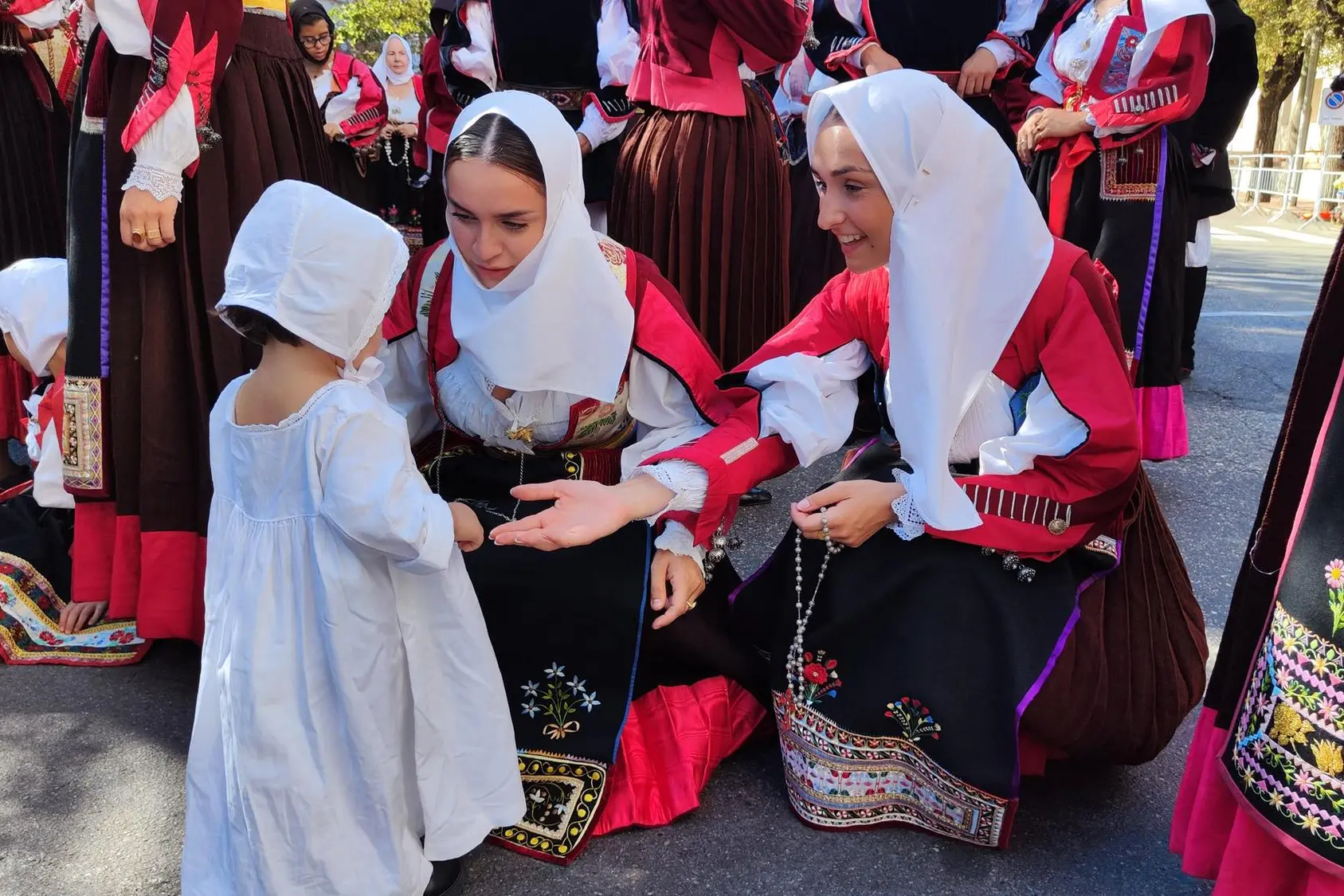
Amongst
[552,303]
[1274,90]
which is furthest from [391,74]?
[1274,90]

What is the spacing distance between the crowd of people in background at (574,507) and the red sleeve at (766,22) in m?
1.24

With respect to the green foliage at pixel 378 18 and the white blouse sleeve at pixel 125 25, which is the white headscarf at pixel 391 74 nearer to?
the white blouse sleeve at pixel 125 25

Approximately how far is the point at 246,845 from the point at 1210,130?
4275 millimetres

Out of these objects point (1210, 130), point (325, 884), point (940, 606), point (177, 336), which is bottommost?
point (325, 884)

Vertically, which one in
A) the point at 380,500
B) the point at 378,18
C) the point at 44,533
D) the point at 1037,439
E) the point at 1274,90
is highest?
the point at 1274,90

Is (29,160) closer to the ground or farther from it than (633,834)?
farther from it

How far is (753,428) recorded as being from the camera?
2.02m

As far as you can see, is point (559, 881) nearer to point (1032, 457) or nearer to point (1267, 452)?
point (1032, 457)

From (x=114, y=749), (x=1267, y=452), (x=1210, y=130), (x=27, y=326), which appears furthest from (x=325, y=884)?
(x=1210, y=130)

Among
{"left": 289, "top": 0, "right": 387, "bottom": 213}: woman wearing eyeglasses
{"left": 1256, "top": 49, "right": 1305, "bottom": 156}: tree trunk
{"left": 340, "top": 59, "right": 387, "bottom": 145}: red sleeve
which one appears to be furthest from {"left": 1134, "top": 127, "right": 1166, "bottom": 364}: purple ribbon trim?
{"left": 1256, "top": 49, "right": 1305, "bottom": 156}: tree trunk

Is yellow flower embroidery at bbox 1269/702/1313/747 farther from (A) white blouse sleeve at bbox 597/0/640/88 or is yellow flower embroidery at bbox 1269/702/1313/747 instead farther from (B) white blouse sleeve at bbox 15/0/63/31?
(B) white blouse sleeve at bbox 15/0/63/31

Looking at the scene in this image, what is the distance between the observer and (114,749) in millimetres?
2191

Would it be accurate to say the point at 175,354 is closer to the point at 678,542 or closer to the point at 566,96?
the point at 678,542

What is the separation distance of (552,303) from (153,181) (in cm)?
98
